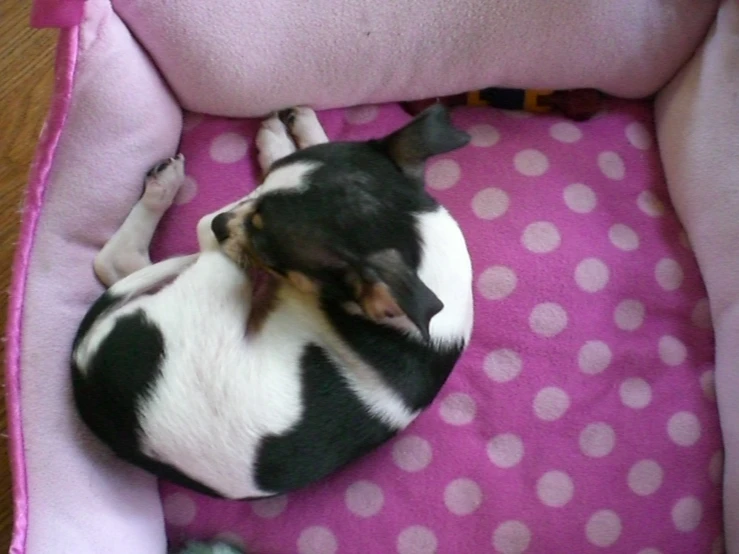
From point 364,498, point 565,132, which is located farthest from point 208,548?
point 565,132

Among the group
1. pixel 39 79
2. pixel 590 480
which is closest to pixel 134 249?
pixel 39 79

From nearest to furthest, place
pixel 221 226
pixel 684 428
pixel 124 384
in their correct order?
1. pixel 124 384
2. pixel 221 226
3. pixel 684 428

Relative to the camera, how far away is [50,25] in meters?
1.74

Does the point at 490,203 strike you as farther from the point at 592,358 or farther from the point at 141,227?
the point at 141,227

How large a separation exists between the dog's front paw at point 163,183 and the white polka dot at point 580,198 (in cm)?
95

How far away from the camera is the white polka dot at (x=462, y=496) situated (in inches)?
74.9

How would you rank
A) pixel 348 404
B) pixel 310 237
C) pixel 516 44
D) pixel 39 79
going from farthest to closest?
pixel 39 79 → pixel 516 44 → pixel 348 404 → pixel 310 237

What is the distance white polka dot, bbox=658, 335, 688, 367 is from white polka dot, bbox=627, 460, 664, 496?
246mm

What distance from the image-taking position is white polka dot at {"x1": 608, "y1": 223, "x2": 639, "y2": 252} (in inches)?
82.1

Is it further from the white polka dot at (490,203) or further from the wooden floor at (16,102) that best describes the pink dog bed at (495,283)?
the wooden floor at (16,102)

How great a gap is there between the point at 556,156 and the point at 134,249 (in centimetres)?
106

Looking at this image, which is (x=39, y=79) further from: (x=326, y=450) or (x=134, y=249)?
(x=326, y=450)

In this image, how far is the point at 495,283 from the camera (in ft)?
6.63

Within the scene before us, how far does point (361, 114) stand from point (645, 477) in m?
1.12
